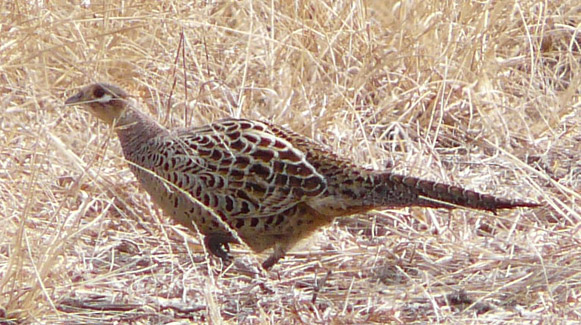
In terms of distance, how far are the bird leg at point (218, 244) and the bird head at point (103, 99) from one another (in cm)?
71

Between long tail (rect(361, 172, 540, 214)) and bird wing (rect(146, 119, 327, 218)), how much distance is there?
0.21 m

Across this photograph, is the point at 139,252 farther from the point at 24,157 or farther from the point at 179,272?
the point at 24,157

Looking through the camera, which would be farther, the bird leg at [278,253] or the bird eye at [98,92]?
the bird eye at [98,92]

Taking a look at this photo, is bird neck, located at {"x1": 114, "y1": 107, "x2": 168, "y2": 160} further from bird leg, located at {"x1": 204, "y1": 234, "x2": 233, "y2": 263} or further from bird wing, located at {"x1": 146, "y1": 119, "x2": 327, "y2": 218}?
bird leg, located at {"x1": 204, "y1": 234, "x2": 233, "y2": 263}

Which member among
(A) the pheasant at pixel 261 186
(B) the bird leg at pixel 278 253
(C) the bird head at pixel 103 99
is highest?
(C) the bird head at pixel 103 99

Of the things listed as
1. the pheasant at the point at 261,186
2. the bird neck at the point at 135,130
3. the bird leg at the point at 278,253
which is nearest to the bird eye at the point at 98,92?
the bird neck at the point at 135,130

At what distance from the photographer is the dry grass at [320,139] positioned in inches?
162

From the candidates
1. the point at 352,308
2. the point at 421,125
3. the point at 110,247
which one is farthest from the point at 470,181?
the point at 110,247

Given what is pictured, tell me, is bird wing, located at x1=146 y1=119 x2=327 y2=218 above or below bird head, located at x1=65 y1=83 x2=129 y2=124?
below

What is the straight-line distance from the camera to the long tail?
4246 millimetres

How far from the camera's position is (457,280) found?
4406 millimetres


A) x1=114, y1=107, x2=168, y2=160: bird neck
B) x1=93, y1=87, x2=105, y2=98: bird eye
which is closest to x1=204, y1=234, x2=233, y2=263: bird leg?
x1=114, y1=107, x2=168, y2=160: bird neck

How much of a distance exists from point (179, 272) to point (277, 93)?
1.48 metres

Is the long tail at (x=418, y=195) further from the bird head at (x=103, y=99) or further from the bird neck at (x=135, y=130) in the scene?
the bird head at (x=103, y=99)
